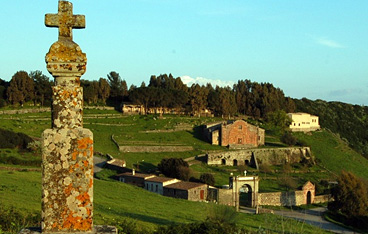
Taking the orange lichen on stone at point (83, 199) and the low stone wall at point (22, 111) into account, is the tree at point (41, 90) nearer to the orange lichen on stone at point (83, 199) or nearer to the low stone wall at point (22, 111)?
the low stone wall at point (22, 111)

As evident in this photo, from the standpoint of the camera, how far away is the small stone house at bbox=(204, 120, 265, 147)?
79562mm

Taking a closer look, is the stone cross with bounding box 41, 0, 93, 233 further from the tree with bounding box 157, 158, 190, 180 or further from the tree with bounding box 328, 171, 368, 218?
the tree with bounding box 157, 158, 190, 180

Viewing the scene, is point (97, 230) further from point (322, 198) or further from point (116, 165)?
point (322, 198)

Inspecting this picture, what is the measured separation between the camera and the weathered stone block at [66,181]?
19.4 feet

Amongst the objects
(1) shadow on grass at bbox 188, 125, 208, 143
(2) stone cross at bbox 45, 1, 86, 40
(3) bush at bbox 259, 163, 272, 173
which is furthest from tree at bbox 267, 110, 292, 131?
(2) stone cross at bbox 45, 1, 86, 40

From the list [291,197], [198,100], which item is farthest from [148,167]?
[198,100]

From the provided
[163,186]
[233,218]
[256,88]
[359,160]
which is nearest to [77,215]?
[233,218]

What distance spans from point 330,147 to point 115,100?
44.4 m

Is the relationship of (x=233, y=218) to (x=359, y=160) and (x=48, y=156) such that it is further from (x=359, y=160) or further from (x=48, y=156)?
(x=359, y=160)

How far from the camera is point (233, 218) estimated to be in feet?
91.9

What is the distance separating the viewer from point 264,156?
254ft

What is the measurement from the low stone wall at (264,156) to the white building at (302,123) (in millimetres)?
18938

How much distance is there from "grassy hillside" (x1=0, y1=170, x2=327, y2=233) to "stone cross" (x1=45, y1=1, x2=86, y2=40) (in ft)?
55.6

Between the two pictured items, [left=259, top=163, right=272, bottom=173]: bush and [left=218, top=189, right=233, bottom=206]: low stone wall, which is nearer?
[left=218, top=189, right=233, bottom=206]: low stone wall
